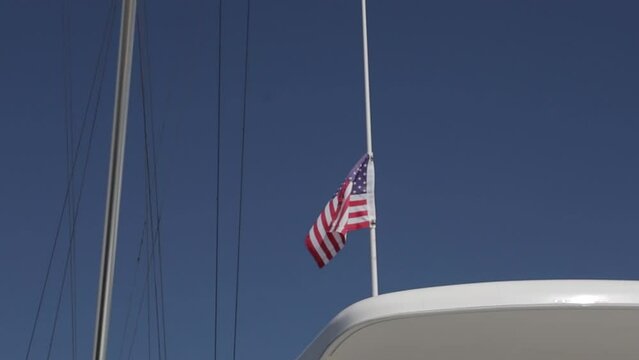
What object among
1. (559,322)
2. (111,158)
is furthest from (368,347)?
(111,158)

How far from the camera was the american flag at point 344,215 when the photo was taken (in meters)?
12.6

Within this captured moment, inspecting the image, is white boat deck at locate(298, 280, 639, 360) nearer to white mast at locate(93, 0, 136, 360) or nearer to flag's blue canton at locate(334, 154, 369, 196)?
white mast at locate(93, 0, 136, 360)

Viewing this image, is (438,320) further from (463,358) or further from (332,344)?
(463,358)

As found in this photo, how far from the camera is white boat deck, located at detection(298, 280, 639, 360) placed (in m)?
3.17

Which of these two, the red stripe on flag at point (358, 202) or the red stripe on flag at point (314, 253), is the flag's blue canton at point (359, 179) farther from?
the red stripe on flag at point (314, 253)

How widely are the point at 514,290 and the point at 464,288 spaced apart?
168 millimetres

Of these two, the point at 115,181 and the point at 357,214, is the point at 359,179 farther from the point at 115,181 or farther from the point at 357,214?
A: the point at 115,181

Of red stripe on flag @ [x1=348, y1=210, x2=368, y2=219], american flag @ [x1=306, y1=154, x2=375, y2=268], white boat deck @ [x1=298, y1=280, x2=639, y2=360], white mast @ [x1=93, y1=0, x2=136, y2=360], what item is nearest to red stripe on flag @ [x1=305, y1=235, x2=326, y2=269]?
american flag @ [x1=306, y1=154, x2=375, y2=268]

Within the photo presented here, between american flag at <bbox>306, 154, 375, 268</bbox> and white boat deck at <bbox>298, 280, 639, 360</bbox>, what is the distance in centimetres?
827

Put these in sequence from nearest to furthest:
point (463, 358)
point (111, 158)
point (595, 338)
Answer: point (595, 338) < point (463, 358) < point (111, 158)

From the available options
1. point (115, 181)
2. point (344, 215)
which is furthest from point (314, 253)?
point (115, 181)

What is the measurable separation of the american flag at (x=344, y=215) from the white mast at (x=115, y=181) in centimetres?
503

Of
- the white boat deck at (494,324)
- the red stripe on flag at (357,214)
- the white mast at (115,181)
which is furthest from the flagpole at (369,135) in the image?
the white boat deck at (494,324)

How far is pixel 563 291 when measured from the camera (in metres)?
3.14
